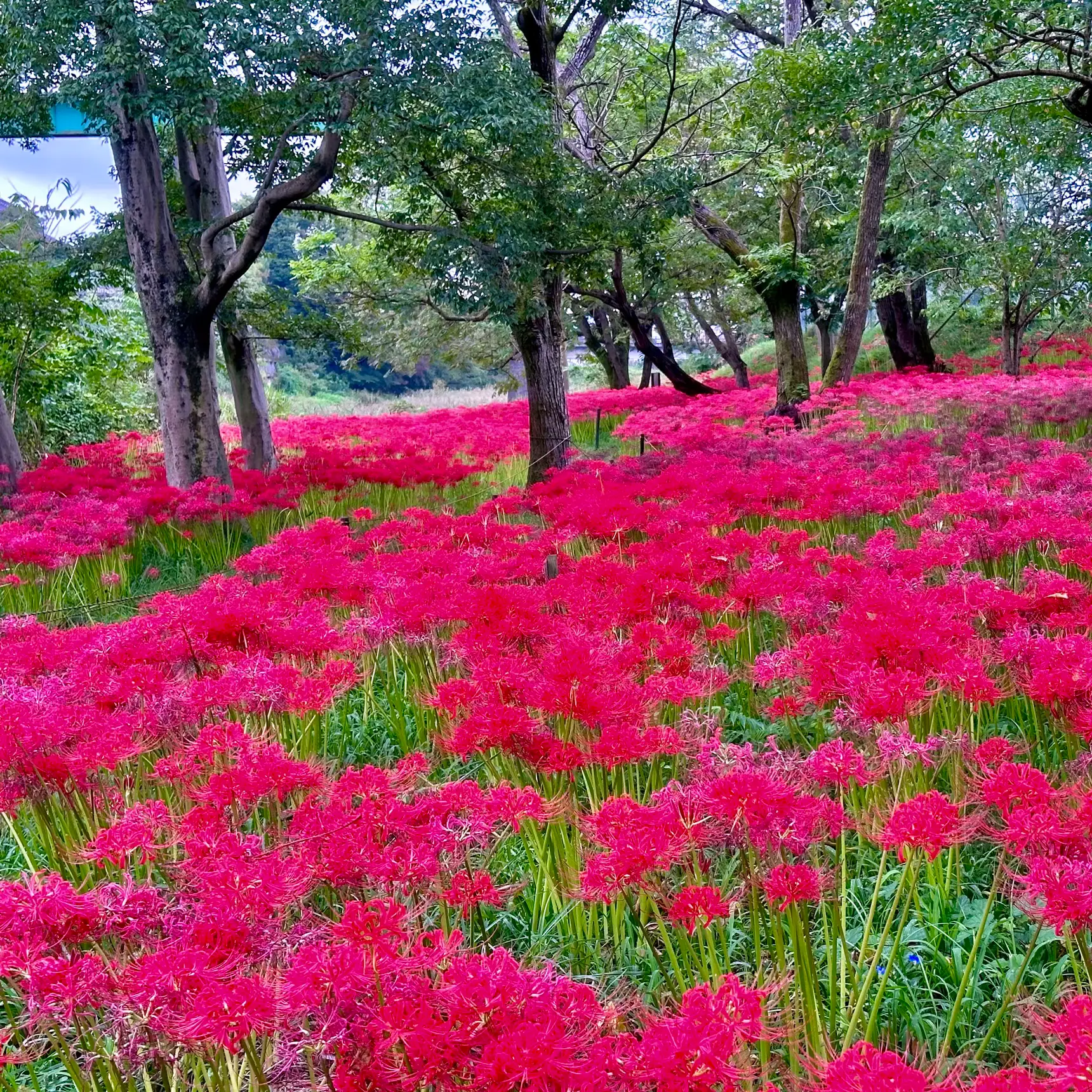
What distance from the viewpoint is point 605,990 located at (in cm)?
199

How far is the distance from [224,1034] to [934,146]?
17117 millimetres

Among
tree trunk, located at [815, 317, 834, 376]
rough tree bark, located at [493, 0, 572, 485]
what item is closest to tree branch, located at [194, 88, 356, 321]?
rough tree bark, located at [493, 0, 572, 485]

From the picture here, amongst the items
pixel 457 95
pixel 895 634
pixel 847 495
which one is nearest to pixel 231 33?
pixel 457 95

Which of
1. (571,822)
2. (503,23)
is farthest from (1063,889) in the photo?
(503,23)

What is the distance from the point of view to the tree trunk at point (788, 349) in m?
12.1

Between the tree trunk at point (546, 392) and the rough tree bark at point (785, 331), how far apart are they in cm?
409

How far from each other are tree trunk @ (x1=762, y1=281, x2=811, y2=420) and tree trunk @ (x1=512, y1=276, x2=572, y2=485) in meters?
4.14

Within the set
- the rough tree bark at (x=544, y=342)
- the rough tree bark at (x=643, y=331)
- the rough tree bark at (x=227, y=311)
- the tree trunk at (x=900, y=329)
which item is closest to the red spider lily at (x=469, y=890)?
the rough tree bark at (x=544, y=342)

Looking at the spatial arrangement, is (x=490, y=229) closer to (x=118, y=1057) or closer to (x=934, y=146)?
(x=118, y=1057)

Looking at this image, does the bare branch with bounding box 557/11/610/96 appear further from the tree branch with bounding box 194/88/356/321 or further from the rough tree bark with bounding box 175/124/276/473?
the rough tree bark with bounding box 175/124/276/473

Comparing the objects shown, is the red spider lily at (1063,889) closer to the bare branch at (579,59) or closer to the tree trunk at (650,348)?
the bare branch at (579,59)

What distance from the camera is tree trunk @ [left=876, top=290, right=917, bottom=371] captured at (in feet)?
58.5

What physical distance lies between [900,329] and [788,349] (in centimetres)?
721

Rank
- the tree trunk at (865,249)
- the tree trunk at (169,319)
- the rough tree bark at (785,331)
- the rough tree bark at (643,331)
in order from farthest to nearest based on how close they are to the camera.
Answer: the rough tree bark at (643,331) < the rough tree bark at (785,331) < the tree trunk at (865,249) < the tree trunk at (169,319)
